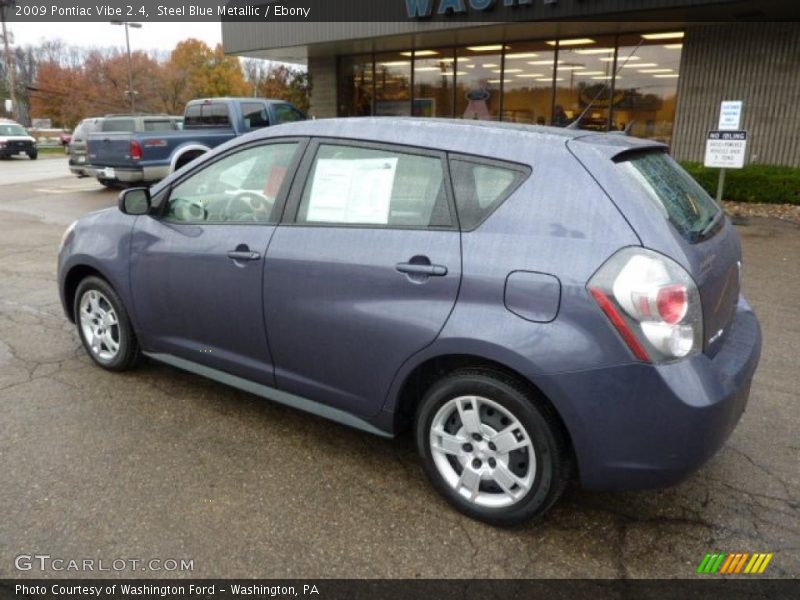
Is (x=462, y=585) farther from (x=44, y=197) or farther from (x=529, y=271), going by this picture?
(x=44, y=197)

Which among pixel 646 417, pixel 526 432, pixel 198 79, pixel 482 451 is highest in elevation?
pixel 198 79

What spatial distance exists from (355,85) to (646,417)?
→ 1752cm

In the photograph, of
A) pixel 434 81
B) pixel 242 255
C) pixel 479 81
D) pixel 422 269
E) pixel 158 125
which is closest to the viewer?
pixel 422 269

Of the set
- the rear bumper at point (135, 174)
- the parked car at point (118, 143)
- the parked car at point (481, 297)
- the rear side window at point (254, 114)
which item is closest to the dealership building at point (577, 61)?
the rear side window at point (254, 114)

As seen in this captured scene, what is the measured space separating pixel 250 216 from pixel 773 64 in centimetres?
1214

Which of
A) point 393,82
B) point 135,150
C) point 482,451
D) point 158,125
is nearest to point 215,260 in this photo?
point 482,451

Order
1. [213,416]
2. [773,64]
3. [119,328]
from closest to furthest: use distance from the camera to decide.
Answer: [213,416] → [119,328] → [773,64]

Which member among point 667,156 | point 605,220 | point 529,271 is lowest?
point 529,271

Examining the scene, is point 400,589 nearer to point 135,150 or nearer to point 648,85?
point 135,150

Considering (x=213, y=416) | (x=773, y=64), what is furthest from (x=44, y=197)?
(x=773, y=64)

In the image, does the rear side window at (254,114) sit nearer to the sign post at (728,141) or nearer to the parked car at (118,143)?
the parked car at (118,143)

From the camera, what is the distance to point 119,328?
4.03 metres

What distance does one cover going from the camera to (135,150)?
12.6 metres

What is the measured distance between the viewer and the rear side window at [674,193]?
2561mm
